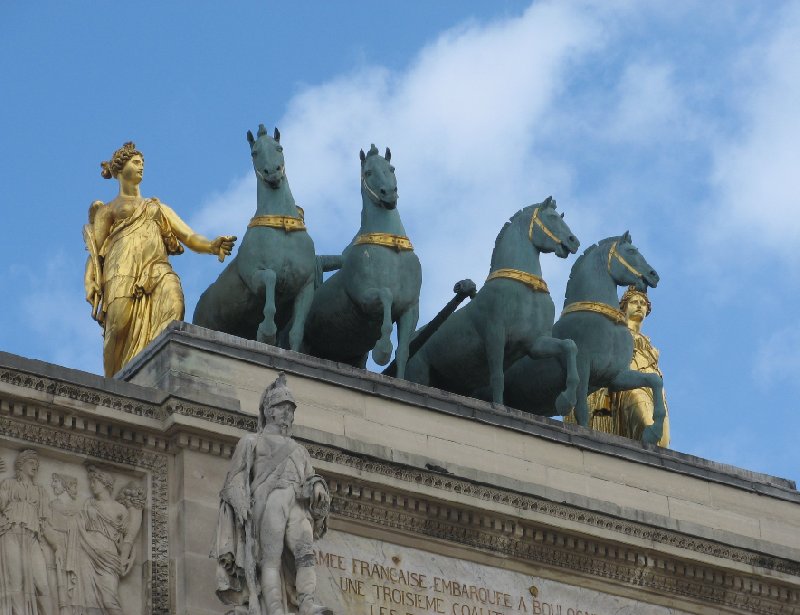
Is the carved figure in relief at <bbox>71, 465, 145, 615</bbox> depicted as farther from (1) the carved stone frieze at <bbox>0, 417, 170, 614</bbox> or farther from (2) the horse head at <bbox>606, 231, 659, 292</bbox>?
(2) the horse head at <bbox>606, 231, 659, 292</bbox>

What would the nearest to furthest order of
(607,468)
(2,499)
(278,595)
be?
(278,595)
(2,499)
(607,468)

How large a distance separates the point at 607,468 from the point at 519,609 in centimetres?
246

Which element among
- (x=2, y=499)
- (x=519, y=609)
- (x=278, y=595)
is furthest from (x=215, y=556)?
(x=519, y=609)

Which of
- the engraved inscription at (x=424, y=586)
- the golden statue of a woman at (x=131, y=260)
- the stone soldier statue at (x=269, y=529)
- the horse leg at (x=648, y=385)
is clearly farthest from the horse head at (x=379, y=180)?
the stone soldier statue at (x=269, y=529)

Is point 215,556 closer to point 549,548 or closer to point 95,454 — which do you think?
point 95,454

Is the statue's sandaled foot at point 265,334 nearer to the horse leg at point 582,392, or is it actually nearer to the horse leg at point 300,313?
the horse leg at point 300,313

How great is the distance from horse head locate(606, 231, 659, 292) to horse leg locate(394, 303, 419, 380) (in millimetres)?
2826

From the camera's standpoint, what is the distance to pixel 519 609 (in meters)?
29.9

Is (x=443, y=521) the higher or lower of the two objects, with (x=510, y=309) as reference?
lower

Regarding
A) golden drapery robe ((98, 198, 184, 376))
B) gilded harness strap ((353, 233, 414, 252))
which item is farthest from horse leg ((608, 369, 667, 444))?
golden drapery robe ((98, 198, 184, 376))

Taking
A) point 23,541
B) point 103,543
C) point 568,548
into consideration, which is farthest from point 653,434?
point 23,541

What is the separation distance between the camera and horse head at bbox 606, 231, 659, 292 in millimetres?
34250

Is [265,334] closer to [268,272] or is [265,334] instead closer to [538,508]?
[268,272]

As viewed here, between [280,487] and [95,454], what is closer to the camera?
[280,487]
